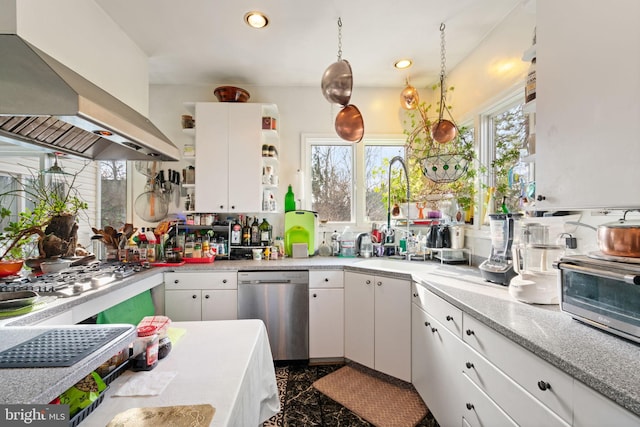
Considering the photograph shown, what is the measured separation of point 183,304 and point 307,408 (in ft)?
4.34

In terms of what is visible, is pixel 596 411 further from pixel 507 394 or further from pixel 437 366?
pixel 437 366

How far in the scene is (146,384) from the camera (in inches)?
31.9

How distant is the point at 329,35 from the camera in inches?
87.0

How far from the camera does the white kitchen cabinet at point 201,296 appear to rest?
2395 millimetres

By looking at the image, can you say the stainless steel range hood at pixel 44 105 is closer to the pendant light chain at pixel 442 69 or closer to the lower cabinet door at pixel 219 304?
the lower cabinet door at pixel 219 304

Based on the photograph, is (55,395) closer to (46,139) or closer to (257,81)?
(46,139)

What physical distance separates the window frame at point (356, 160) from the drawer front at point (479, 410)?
1946 millimetres

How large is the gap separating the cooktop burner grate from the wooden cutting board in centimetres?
19

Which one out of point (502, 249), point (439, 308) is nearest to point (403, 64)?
point (502, 249)

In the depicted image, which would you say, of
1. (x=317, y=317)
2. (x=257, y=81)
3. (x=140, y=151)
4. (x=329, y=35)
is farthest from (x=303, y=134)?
(x=317, y=317)

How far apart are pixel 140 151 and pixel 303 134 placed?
167 centimetres

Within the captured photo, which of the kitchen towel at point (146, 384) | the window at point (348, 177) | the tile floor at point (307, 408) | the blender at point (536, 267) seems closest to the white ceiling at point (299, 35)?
the window at point (348, 177)

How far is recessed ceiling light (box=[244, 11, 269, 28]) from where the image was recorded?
197cm

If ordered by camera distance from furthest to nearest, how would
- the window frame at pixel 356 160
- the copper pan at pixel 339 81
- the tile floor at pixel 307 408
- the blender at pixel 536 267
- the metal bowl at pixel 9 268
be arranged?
the window frame at pixel 356 160, the copper pan at pixel 339 81, the tile floor at pixel 307 408, the metal bowl at pixel 9 268, the blender at pixel 536 267
